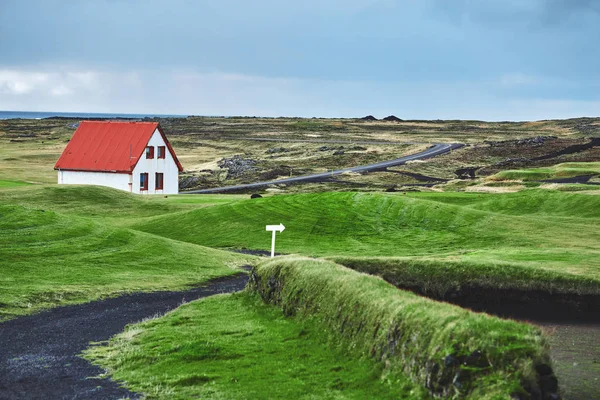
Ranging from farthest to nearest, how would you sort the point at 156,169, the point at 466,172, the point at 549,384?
the point at 466,172 → the point at 156,169 → the point at 549,384

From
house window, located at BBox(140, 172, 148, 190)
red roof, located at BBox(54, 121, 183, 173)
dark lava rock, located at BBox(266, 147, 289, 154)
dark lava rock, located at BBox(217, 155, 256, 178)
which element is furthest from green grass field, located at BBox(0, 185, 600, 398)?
dark lava rock, located at BBox(266, 147, 289, 154)

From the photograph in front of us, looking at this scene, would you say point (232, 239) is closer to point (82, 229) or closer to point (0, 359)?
point (82, 229)

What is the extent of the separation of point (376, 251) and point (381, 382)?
30925mm

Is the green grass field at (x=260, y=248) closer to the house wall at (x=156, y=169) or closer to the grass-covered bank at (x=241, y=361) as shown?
the grass-covered bank at (x=241, y=361)

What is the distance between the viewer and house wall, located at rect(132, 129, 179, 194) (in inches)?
3561

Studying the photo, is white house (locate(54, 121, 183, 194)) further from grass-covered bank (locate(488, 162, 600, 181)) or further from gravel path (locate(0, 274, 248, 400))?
gravel path (locate(0, 274, 248, 400))

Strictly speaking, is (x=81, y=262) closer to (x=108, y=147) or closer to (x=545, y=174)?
(x=108, y=147)

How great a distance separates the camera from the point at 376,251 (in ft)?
161

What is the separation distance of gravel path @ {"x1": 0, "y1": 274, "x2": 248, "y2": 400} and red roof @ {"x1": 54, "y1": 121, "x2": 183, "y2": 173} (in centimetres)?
5629

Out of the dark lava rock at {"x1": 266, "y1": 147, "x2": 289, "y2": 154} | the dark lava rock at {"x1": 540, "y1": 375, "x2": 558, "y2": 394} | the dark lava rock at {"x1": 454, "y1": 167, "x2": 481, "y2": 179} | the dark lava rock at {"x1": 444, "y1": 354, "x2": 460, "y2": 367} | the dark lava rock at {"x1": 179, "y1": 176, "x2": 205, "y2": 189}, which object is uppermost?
the dark lava rock at {"x1": 444, "y1": 354, "x2": 460, "y2": 367}

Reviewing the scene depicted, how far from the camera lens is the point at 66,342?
2503 cm

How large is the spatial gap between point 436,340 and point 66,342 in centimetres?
1327

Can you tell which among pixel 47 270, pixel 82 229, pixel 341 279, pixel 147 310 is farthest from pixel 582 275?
pixel 82 229

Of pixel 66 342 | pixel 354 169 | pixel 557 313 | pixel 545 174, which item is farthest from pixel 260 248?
pixel 354 169
